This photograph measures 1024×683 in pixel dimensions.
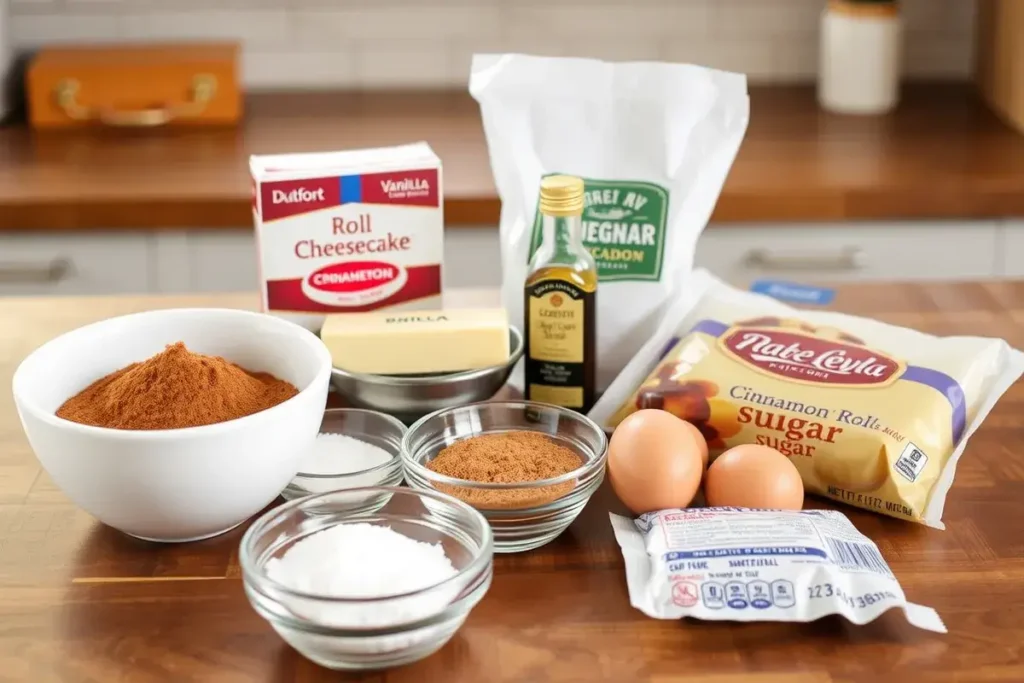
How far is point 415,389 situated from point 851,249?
119cm

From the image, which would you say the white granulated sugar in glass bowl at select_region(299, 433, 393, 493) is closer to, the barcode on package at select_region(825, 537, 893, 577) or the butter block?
the butter block

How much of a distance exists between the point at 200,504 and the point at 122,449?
78 mm

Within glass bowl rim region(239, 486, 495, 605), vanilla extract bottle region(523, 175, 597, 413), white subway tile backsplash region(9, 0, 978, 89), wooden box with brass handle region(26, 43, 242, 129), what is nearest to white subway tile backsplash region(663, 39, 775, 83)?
white subway tile backsplash region(9, 0, 978, 89)

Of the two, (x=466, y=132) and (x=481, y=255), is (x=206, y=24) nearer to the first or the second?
(x=466, y=132)

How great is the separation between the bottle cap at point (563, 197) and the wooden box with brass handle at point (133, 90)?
4.89ft

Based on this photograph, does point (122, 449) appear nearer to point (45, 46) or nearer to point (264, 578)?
point (264, 578)

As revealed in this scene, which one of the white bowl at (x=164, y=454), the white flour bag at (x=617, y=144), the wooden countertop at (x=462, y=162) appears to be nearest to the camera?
the white bowl at (x=164, y=454)

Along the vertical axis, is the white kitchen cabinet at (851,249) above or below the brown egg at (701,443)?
below

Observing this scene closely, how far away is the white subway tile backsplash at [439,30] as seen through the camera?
107 inches

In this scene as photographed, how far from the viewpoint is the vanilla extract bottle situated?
3.90 feet

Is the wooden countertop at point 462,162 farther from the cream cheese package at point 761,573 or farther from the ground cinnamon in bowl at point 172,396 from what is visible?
the cream cheese package at point 761,573

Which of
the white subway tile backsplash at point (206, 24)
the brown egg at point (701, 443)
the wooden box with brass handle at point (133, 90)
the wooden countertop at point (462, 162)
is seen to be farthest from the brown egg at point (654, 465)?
the white subway tile backsplash at point (206, 24)

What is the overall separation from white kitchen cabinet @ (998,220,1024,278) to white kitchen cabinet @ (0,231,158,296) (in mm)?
1404

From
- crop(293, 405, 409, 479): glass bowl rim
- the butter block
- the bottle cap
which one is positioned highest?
the bottle cap
